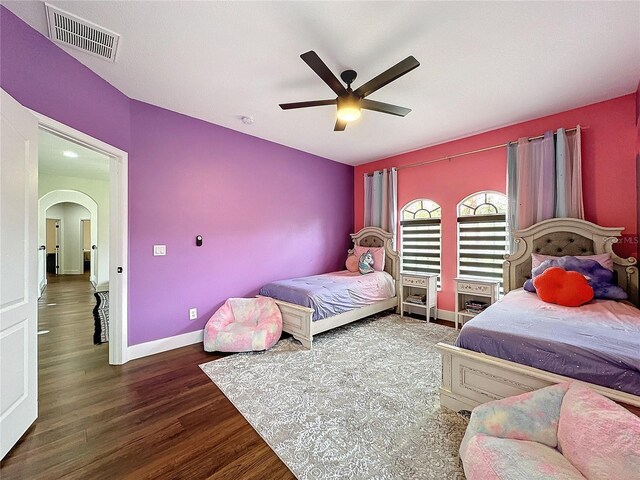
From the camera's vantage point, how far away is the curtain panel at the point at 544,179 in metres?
3.10

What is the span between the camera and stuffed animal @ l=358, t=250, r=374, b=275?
4.55 metres

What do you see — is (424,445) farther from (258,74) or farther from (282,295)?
(258,74)

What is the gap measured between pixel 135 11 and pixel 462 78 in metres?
2.75

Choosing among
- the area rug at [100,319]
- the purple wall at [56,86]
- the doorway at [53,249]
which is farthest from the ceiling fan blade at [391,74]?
the doorway at [53,249]

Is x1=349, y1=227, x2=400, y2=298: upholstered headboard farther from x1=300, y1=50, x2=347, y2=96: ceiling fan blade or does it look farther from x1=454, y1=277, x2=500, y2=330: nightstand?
x1=300, y1=50, x2=347, y2=96: ceiling fan blade

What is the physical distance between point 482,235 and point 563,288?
5.18 ft

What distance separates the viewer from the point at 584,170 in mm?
3117

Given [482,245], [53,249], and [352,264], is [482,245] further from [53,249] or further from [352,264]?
[53,249]

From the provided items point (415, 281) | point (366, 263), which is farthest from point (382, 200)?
point (415, 281)

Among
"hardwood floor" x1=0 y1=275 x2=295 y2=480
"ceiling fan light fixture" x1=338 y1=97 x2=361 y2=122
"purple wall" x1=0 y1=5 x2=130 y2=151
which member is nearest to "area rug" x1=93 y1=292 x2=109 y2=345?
"hardwood floor" x1=0 y1=275 x2=295 y2=480

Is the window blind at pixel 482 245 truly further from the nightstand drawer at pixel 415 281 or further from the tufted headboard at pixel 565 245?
the nightstand drawer at pixel 415 281

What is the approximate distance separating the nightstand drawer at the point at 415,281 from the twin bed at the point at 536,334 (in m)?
1.08

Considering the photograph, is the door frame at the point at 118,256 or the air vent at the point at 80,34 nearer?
the air vent at the point at 80,34

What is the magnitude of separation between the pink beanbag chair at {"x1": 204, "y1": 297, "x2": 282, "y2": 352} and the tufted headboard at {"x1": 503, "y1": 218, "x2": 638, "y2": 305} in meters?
3.08
